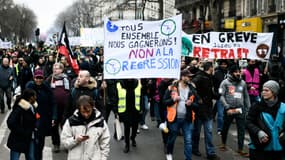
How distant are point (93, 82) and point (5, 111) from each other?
276 inches

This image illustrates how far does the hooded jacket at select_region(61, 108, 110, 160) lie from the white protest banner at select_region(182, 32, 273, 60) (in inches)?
297

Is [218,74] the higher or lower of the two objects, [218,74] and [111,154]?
the higher

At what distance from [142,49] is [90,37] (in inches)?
760

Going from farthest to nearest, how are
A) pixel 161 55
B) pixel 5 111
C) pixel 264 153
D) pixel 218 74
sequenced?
pixel 5 111 → pixel 218 74 → pixel 161 55 → pixel 264 153

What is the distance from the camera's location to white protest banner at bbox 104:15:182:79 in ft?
24.9

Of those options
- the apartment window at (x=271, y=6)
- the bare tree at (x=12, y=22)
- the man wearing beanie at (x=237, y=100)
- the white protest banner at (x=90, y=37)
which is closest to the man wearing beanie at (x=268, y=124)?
the man wearing beanie at (x=237, y=100)

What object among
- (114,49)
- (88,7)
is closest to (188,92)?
(114,49)

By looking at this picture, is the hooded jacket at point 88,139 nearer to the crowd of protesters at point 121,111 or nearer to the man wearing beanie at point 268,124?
the crowd of protesters at point 121,111

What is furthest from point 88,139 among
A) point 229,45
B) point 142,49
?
point 229,45

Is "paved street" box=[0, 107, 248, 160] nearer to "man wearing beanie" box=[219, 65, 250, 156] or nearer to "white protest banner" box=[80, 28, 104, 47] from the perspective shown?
"man wearing beanie" box=[219, 65, 250, 156]

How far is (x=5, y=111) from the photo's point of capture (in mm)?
13547

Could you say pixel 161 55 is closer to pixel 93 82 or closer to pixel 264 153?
pixel 93 82

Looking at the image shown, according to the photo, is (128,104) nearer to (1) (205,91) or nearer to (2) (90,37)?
(1) (205,91)

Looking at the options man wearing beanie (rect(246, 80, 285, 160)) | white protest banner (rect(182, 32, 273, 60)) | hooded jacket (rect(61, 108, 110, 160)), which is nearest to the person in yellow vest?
man wearing beanie (rect(246, 80, 285, 160))
